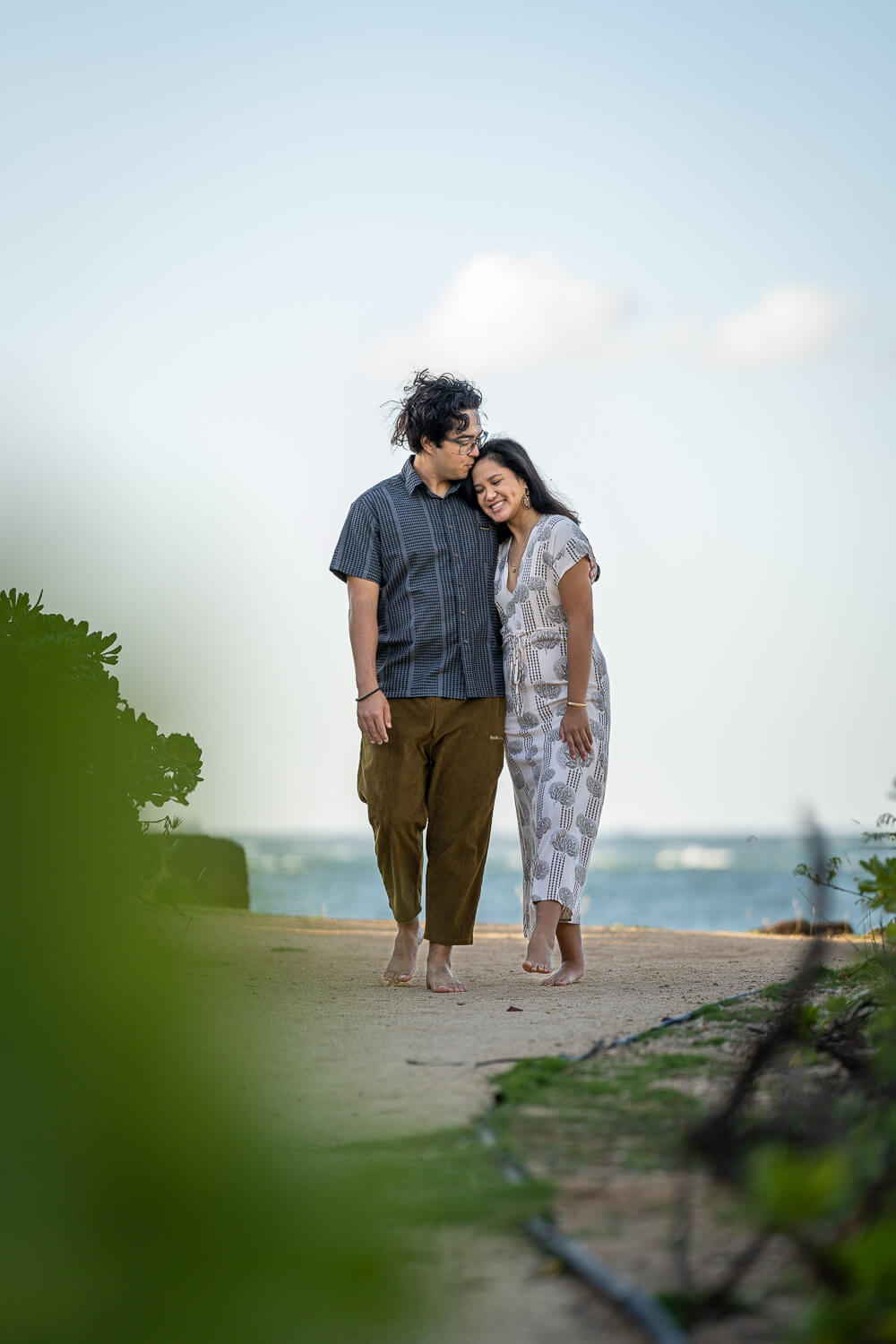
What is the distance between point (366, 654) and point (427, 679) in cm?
26

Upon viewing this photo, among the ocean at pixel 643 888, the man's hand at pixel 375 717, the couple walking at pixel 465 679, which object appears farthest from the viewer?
the ocean at pixel 643 888

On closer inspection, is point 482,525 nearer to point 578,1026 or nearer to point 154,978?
point 578,1026

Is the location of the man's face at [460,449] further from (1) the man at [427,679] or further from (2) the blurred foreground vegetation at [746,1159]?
(2) the blurred foreground vegetation at [746,1159]

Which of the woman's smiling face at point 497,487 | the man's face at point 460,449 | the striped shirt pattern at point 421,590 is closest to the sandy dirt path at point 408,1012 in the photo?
the striped shirt pattern at point 421,590

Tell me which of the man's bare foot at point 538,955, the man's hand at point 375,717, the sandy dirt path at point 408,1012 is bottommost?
the sandy dirt path at point 408,1012

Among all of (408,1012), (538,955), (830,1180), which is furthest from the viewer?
(538,955)

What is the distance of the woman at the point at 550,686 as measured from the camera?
4848 millimetres

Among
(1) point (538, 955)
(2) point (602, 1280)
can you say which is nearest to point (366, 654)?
(1) point (538, 955)

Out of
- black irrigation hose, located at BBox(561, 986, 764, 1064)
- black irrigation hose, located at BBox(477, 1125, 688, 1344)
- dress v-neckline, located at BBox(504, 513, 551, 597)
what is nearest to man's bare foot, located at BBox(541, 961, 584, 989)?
black irrigation hose, located at BBox(561, 986, 764, 1064)

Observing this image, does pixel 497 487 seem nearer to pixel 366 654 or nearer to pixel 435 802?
pixel 366 654

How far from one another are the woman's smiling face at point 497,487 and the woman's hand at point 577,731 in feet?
2.78

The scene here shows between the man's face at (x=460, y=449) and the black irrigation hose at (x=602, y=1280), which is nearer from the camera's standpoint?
the black irrigation hose at (x=602, y=1280)

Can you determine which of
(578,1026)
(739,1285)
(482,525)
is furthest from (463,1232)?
(482,525)

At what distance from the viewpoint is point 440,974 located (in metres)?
4.64
